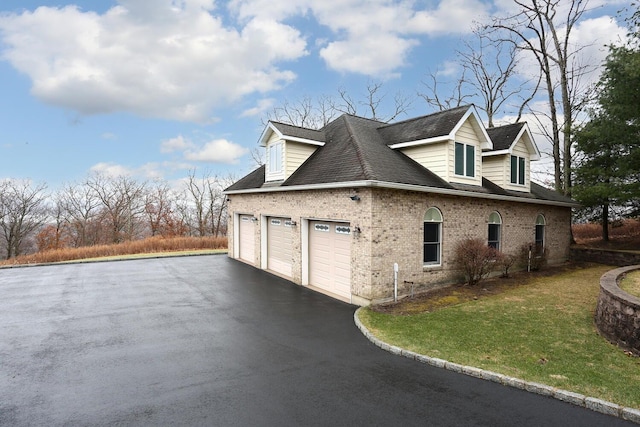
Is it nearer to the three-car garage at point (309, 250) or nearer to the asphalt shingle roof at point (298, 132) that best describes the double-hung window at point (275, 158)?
the asphalt shingle roof at point (298, 132)

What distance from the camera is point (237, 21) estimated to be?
15.2 m

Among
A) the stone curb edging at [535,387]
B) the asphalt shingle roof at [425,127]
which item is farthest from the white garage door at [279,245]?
the stone curb edging at [535,387]

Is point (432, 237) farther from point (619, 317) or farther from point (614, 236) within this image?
point (614, 236)

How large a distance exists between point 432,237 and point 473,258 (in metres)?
1.70

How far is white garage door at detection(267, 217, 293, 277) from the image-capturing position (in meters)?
14.3

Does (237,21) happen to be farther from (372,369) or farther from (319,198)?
(372,369)

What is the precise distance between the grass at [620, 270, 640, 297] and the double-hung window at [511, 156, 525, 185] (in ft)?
21.9

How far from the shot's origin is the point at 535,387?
516 cm

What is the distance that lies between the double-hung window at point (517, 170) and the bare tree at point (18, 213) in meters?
42.3

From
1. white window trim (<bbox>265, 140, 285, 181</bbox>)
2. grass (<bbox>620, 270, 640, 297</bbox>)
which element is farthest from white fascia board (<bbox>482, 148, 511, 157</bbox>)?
white window trim (<bbox>265, 140, 285, 181</bbox>)

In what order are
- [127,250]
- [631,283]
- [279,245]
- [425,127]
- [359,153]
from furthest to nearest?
1. [127,250]
2. [279,245]
3. [425,127]
4. [359,153]
5. [631,283]

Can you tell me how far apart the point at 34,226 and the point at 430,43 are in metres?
40.3

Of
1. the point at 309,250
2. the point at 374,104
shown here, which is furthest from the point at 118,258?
the point at 374,104

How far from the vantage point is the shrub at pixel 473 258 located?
11.9 metres
